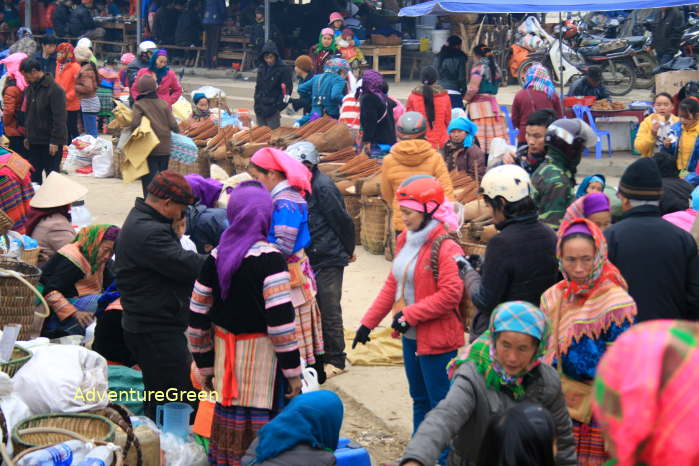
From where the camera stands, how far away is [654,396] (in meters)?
1.77

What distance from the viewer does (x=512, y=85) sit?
2012 cm

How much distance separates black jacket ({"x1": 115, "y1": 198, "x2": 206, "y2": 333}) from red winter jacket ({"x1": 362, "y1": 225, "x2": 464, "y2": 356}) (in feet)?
3.71

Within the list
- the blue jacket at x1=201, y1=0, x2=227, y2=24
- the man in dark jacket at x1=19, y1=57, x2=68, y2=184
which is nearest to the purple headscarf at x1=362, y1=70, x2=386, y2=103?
the man in dark jacket at x1=19, y1=57, x2=68, y2=184

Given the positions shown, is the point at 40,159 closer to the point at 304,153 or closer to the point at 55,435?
the point at 304,153

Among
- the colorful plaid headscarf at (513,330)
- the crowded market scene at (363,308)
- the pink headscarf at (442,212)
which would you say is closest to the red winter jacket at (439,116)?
the crowded market scene at (363,308)

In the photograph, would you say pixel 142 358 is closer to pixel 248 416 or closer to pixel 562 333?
pixel 248 416

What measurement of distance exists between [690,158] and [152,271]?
5.20m

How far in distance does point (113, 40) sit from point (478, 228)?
19114mm

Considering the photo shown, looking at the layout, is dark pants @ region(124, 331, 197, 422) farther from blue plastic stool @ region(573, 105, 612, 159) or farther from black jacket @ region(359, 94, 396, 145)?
blue plastic stool @ region(573, 105, 612, 159)

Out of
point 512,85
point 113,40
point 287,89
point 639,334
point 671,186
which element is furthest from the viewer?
point 113,40

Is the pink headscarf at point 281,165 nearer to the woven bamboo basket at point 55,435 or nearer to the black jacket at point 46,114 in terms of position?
the woven bamboo basket at point 55,435

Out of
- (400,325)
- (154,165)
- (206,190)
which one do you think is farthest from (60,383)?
(154,165)

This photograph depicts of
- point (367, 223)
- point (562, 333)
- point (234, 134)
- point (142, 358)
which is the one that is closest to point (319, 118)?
point (234, 134)

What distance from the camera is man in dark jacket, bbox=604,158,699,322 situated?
176 inches
